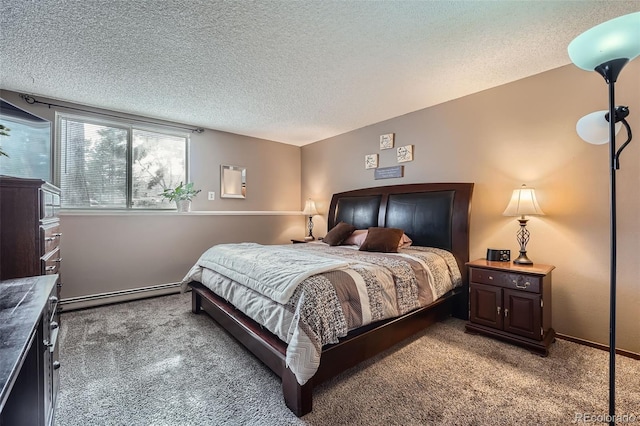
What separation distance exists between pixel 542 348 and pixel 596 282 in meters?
0.78

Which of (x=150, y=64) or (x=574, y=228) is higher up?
(x=150, y=64)

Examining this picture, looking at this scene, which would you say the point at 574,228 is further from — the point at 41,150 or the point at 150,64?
the point at 41,150

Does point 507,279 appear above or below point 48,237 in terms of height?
below

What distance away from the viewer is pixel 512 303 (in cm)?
233

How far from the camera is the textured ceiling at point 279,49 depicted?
1.79 m

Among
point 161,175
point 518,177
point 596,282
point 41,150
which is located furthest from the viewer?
point 161,175

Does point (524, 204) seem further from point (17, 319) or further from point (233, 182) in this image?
point (233, 182)

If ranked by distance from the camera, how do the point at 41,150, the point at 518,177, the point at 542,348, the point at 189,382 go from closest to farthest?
the point at 189,382 < the point at 542,348 < the point at 518,177 < the point at 41,150

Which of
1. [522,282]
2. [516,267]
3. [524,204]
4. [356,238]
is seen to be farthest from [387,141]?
[522,282]

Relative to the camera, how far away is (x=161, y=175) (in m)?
3.96

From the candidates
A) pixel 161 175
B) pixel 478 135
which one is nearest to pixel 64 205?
pixel 161 175

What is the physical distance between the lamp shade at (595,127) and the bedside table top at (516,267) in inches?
46.1

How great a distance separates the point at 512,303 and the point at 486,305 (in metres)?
0.21

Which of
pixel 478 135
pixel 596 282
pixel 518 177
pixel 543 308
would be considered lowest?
pixel 543 308
